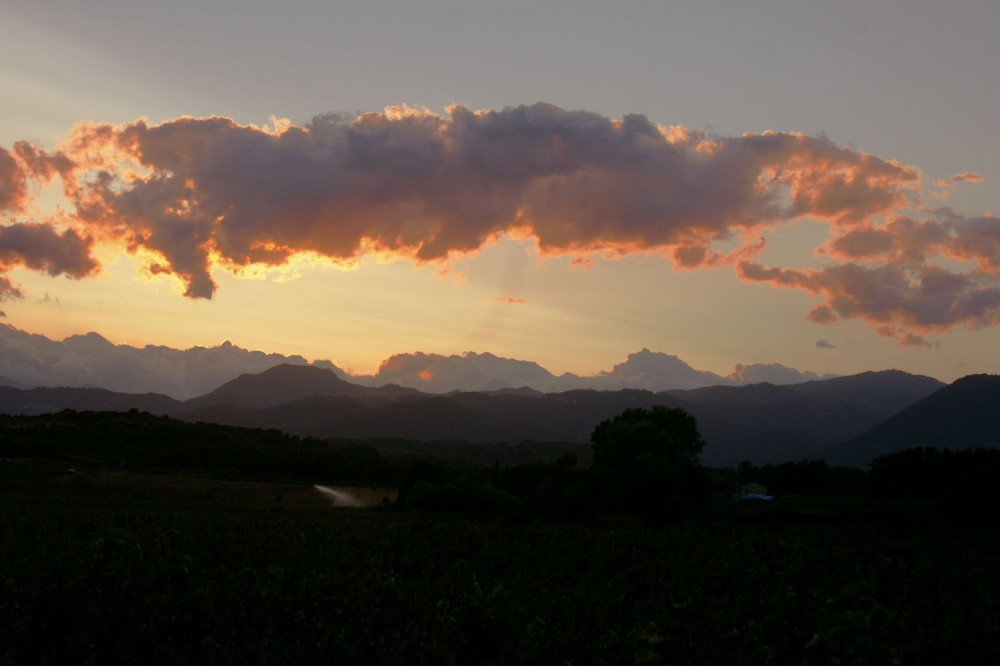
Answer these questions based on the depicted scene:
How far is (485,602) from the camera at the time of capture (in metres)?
17.2

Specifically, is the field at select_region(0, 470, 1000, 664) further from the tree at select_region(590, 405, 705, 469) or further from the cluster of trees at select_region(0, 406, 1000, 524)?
the tree at select_region(590, 405, 705, 469)

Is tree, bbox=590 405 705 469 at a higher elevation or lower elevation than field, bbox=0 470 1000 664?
higher

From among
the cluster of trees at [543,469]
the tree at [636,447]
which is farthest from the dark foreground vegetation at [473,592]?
the tree at [636,447]

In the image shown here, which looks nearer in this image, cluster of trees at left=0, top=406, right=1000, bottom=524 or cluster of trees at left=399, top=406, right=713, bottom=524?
cluster of trees at left=399, top=406, right=713, bottom=524

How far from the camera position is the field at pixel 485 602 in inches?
613

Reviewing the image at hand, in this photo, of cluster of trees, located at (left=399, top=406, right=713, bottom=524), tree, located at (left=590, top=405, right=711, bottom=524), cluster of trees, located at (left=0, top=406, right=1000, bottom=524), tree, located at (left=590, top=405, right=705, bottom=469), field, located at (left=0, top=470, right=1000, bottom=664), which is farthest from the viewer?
tree, located at (left=590, top=405, right=705, bottom=469)

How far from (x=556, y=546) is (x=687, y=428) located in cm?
6917

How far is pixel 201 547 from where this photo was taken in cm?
3506

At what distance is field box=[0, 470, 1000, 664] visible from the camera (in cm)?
1557

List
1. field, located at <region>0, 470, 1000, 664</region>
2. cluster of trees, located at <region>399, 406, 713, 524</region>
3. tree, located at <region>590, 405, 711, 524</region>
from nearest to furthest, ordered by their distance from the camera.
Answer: field, located at <region>0, 470, 1000, 664</region> → tree, located at <region>590, 405, 711, 524</region> → cluster of trees, located at <region>399, 406, 713, 524</region>

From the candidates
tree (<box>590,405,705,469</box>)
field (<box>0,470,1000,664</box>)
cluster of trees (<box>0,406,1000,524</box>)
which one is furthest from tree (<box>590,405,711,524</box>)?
field (<box>0,470,1000,664</box>)

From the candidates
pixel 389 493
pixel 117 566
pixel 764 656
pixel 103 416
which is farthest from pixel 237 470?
pixel 764 656

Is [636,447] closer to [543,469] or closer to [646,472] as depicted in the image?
[646,472]

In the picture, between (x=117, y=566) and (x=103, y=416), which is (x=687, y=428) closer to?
(x=117, y=566)
